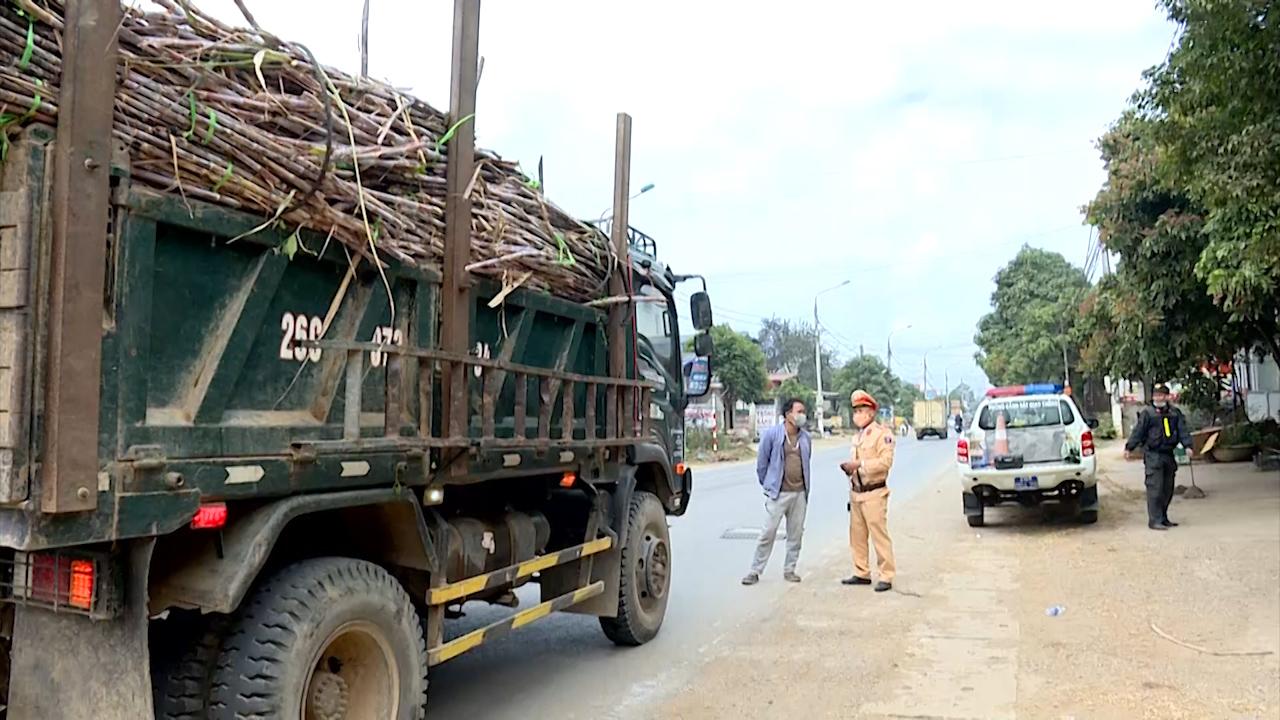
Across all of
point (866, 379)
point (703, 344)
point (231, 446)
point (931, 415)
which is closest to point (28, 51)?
point (231, 446)

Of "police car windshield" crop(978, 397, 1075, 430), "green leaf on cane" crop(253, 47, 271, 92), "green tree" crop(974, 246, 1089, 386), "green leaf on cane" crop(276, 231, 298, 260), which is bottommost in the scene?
"police car windshield" crop(978, 397, 1075, 430)

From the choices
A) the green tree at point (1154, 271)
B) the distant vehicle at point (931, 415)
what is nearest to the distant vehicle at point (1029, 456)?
the green tree at point (1154, 271)

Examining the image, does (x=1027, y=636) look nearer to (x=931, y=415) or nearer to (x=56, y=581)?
(x=56, y=581)

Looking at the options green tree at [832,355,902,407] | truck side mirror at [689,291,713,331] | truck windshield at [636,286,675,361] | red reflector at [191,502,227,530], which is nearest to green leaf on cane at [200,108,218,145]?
red reflector at [191,502,227,530]

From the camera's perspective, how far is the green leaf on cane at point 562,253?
5150 millimetres

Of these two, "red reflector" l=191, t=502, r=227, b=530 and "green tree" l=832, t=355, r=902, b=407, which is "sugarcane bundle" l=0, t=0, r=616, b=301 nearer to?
"red reflector" l=191, t=502, r=227, b=530

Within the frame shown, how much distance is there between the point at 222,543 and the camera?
3117mm

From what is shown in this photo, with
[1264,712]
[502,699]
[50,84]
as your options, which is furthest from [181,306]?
[1264,712]

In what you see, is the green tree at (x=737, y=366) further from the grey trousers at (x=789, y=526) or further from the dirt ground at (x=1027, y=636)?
the grey trousers at (x=789, y=526)

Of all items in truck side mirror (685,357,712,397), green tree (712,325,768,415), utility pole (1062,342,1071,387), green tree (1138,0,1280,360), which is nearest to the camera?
green tree (1138,0,1280,360)

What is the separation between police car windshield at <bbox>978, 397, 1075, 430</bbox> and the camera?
11.9 metres

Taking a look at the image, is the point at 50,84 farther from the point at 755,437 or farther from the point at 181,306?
the point at 755,437

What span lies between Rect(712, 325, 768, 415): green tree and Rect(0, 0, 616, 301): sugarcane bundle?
40.8m

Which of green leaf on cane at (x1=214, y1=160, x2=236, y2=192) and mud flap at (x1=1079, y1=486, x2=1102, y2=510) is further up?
green leaf on cane at (x1=214, y1=160, x2=236, y2=192)
